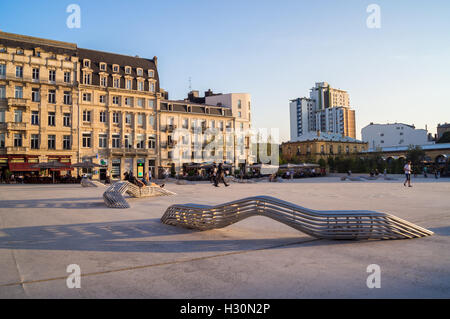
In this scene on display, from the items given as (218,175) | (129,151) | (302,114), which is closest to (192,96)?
(129,151)

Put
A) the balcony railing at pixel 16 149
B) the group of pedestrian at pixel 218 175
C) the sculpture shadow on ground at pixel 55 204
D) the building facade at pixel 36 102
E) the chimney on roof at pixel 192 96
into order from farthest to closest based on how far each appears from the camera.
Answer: the chimney on roof at pixel 192 96, the building facade at pixel 36 102, the balcony railing at pixel 16 149, the group of pedestrian at pixel 218 175, the sculpture shadow on ground at pixel 55 204

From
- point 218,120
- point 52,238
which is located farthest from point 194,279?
point 218,120

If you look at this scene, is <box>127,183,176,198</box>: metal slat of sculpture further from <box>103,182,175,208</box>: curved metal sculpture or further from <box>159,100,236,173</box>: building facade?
<box>159,100,236,173</box>: building facade

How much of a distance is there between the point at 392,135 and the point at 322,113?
2509 inches

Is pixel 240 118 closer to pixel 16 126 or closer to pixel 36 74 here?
pixel 36 74

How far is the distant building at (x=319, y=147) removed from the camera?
81.5 meters

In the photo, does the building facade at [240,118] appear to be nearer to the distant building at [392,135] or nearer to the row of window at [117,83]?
the row of window at [117,83]

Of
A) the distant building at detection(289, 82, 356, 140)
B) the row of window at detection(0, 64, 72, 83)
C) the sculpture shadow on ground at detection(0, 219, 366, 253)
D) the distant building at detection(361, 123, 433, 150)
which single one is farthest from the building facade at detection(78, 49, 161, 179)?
the distant building at detection(289, 82, 356, 140)

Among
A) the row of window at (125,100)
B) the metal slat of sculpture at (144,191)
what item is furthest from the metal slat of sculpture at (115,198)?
the row of window at (125,100)

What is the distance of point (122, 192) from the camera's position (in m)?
13.6

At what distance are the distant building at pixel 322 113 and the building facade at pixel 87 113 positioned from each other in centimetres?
10482

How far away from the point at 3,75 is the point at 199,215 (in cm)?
4352
